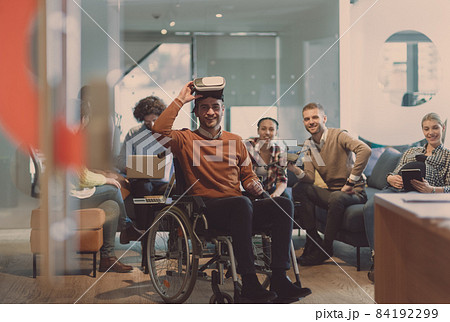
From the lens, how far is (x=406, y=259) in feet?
4.72

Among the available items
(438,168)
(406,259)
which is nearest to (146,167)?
(438,168)

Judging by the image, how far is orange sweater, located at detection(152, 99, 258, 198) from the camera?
2.23 metres

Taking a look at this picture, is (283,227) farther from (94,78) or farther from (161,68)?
(161,68)

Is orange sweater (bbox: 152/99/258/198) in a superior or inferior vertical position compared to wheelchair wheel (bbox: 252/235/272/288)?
superior

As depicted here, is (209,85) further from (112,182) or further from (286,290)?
(112,182)

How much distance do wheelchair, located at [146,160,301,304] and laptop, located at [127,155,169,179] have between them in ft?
3.11

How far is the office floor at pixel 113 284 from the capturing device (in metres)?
2.35

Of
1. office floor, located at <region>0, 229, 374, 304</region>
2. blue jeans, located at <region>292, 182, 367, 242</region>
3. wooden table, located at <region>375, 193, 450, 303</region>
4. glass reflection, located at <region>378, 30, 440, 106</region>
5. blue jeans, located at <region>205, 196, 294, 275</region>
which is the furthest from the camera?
glass reflection, located at <region>378, 30, 440, 106</region>

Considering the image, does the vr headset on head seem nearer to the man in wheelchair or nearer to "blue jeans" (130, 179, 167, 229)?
the man in wheelchair

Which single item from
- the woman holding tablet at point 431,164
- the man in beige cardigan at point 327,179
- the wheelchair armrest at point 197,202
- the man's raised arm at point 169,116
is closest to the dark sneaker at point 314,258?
the man in beige cardigan at point 327,179

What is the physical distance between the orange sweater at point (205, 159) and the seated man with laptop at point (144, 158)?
918 mm

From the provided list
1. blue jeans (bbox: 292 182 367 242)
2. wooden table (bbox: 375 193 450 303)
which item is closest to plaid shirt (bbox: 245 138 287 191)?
blue jeans (bbox: 292 182 367 242)

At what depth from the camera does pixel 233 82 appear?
450 cm

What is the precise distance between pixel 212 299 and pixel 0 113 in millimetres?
1624
